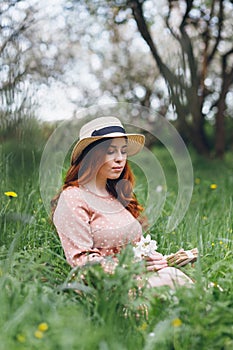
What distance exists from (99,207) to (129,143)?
0.40 metres

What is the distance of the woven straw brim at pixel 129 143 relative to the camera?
2709 millimetres

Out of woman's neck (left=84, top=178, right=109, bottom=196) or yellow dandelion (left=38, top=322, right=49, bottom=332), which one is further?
woman's neck (left=84, top=178, right=109, bottom=196)

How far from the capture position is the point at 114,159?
2.75 meters

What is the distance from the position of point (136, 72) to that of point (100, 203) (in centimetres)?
1081

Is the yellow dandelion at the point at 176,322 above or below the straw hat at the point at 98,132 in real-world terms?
below

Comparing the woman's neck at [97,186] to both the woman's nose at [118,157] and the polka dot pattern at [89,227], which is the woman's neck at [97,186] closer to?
the polka dot pattern at [89,227]

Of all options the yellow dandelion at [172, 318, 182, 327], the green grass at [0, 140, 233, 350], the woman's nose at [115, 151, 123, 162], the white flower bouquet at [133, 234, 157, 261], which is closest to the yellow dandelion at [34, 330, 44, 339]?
the green grass at [0, 140, 233, 350]

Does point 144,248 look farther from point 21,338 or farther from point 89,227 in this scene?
point 21,338

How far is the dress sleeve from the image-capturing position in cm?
257

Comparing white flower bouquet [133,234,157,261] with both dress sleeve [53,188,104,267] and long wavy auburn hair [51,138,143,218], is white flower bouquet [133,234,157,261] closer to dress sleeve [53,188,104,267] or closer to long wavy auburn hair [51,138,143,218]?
dress sleeve [53,188,104,267]

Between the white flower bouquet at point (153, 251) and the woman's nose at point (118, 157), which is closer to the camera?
the white flower bouquet at point (153, 251)

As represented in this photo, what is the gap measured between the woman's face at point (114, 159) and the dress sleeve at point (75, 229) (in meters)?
0.19

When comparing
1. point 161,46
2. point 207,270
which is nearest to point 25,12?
point 207,270

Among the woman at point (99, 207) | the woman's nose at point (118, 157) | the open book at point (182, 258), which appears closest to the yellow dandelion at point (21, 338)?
the woman at point (99, 207)
